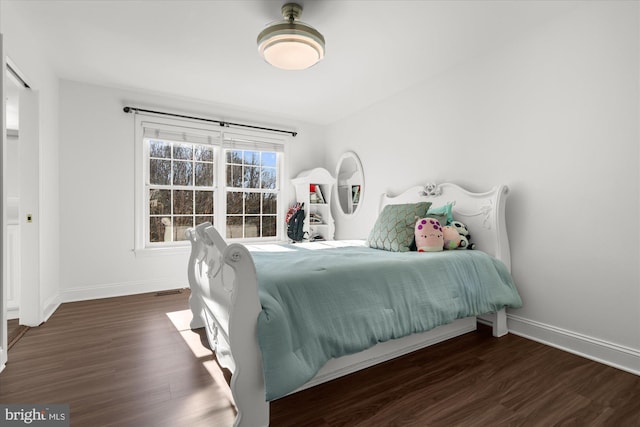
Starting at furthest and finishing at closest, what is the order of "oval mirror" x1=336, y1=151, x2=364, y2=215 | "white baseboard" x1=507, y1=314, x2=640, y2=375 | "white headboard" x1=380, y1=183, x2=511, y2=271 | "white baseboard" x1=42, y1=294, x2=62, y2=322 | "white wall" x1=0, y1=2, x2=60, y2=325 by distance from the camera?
"oval mirror" x1=336, y1=151, x2=364, y2=215 < "white baseboard" x1=42, y1=294, x2=62, y2=322 < "white headboard" x1=380, y1=183, x2=511, y2=271 < "white wall" x1=0, y1=2, x2=60, y2=325 < "white baseboard" x1=507, y1=314, x2=640, y2=375

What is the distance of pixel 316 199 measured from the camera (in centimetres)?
480

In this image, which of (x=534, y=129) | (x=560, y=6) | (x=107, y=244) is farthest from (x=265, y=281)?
(x=107, y=244)

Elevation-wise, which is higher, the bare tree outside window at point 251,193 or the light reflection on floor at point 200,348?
the bare tree outside window at point 251,193

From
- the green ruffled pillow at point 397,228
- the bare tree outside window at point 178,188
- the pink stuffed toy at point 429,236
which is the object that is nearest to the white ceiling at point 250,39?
the bare tree outside window at point 178,188

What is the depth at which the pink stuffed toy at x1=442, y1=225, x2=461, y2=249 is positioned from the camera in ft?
8.84

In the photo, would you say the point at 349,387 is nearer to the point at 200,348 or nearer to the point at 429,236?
the point at 200,348

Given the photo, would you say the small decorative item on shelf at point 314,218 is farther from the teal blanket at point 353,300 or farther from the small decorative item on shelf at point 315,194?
the teal blanket at point 353,300

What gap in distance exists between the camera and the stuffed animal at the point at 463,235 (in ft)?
8.91

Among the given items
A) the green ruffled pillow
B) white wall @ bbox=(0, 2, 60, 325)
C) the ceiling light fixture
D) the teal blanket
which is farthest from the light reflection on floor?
the ceiling light fixture

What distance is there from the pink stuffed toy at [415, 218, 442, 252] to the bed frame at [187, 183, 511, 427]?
42cm

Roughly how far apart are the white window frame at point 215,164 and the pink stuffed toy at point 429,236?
2614 millimetres

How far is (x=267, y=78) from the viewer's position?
341 cm

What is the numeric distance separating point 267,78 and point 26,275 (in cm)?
289

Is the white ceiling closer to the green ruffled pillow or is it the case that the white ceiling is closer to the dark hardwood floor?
the green ruffled pillow
